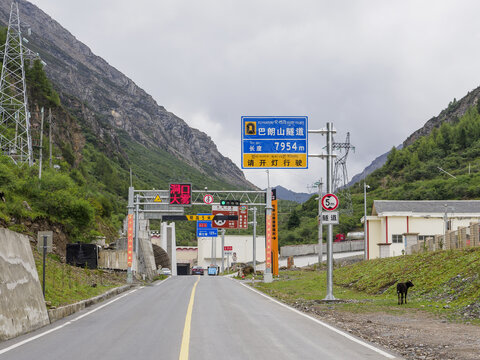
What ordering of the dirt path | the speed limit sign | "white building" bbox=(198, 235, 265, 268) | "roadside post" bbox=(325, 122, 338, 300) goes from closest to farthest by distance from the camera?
the dirt path, "roadside post" bbox=(325, 122, 338, 300), the speed limit sign, "white building" bbox=(198, 235, 265, 268)

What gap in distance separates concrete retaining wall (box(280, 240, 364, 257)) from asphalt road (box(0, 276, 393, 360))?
54.4 m

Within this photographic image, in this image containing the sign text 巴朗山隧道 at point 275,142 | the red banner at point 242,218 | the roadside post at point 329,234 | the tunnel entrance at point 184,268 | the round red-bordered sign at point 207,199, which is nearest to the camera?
the roadside post at point 329,234

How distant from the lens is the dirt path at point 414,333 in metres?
9.84

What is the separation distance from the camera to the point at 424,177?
368 feet

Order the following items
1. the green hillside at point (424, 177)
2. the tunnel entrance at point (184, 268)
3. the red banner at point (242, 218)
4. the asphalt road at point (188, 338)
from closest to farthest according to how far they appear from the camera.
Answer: the asphalt road at point (188, 338) < the red banner at point (242, 218) < the green hillside at point (424, 177) < the tunnel entrance at point (184, 268)

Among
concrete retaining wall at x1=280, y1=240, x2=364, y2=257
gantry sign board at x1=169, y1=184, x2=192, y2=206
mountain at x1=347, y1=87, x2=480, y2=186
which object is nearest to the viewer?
gantry sign board at x1=169, y1=184, x2=192, y2=206

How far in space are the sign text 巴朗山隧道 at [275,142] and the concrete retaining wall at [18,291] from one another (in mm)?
12243

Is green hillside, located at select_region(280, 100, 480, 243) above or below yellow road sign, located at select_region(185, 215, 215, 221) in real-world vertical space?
above

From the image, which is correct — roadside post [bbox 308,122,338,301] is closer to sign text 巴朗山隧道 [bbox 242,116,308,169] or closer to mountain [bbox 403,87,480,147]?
sign text 巴朗山隧道 [bbox 242,116,308,169]

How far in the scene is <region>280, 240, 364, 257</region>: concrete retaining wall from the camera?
70375 mm

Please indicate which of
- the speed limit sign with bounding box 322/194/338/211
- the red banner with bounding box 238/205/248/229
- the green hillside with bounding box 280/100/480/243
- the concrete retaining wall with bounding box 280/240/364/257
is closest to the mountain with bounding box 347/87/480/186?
the green hillside with bounding box 280/100/480/243

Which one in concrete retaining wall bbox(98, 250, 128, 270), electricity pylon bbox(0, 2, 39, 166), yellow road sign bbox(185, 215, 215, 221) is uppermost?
electricity pylon bbox(0, 2, 39, 166)

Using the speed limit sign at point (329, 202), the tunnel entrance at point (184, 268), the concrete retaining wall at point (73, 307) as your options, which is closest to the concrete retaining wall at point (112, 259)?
the concrete retaining wall at point (73, 307)

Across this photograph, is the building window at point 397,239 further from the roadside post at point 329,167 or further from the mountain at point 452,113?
the mountain at point 452,113
